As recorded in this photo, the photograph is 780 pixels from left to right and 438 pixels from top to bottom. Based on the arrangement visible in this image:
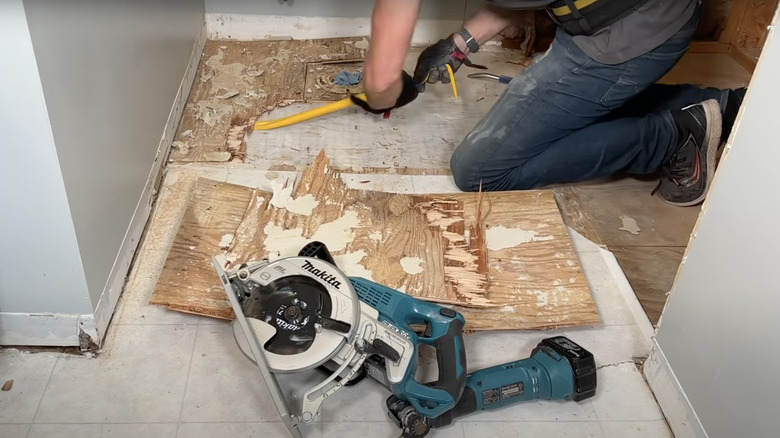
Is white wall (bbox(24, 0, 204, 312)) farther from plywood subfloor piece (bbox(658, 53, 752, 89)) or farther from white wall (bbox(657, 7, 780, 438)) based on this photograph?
plywood subfloor piece (bbox(658, 53, 752, 89))

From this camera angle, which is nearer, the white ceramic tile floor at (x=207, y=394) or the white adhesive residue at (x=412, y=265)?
the white ceramic tile floor at (x=207, y=394)

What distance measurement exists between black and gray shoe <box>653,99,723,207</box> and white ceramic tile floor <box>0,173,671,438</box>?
0.62 m

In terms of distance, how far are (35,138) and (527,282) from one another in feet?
3.64

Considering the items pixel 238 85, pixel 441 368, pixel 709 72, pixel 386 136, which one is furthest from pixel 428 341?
pixel 709 72

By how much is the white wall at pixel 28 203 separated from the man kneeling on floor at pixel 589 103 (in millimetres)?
718

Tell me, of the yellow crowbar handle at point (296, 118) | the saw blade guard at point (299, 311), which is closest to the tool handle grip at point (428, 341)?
the saw blade guard at point (299, 311)

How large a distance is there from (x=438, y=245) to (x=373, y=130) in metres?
0.69

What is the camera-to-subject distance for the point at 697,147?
1.98 meters

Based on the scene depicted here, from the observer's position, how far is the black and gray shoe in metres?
1.98

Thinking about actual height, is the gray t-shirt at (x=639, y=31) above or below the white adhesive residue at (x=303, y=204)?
above

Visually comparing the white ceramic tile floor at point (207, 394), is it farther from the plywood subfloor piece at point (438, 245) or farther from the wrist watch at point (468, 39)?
the wrist watch at point (468, 39)

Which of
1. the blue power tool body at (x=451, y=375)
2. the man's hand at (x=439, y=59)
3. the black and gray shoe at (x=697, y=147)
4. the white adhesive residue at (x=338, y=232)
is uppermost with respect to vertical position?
the man's hand at (x=439, y=59)

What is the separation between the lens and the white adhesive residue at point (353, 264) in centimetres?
162

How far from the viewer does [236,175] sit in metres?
2.02
